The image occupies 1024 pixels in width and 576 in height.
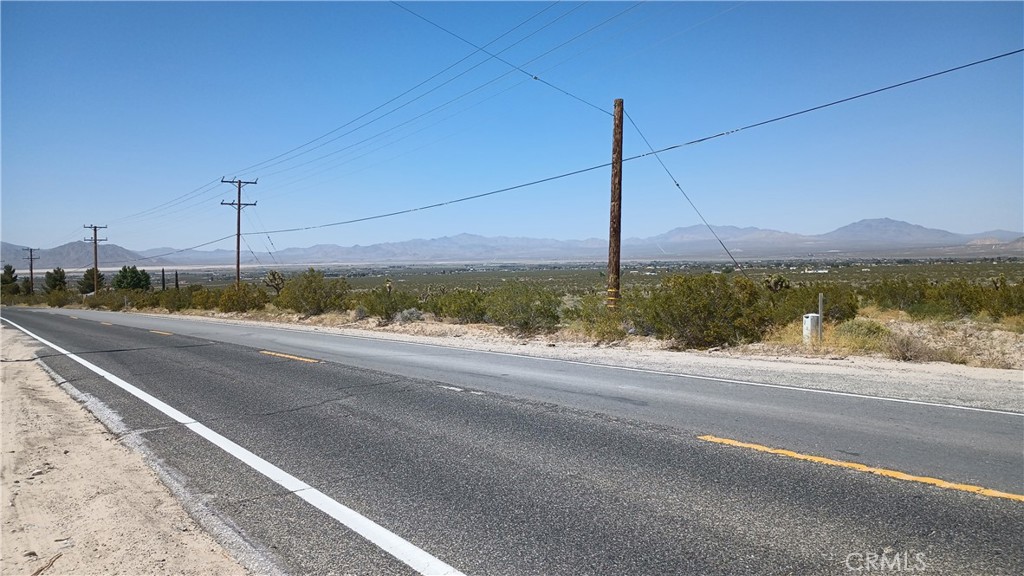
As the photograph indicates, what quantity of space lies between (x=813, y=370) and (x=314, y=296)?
27.3 meters

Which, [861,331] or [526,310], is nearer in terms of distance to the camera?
[861,331]

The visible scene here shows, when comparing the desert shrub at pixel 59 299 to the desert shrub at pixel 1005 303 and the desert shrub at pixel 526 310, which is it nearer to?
the desert shrub at pixel 526 310

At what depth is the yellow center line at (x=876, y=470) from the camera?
17.0 ft

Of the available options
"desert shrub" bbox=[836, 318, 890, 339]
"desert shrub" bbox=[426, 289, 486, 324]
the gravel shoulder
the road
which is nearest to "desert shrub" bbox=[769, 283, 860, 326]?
"desert shrub" bbox=[836, 318, 890, 339]

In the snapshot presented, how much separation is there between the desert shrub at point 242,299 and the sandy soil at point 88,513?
33.4 metres

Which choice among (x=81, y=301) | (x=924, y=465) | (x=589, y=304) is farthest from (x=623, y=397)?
(x=81, y=301)

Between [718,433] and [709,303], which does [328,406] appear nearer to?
[718,433]

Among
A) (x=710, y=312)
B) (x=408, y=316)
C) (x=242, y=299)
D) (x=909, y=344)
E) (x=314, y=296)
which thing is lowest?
(x=408, y=316)

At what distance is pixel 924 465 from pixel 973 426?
6.66 feet

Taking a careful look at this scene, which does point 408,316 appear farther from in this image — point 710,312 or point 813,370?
point 813,370

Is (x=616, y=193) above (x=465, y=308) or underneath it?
above

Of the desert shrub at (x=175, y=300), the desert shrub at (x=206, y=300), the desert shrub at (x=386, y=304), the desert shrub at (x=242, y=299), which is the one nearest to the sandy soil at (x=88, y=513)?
the desert shrub at (x=386, y=304)

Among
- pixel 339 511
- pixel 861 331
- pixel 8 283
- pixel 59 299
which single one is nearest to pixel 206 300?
pixel 59 299

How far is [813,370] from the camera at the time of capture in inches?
462
